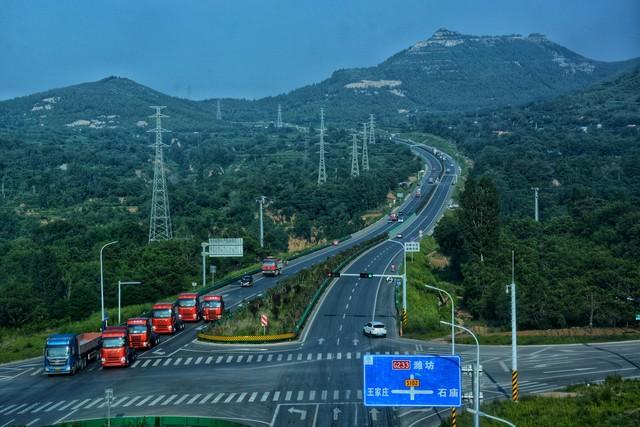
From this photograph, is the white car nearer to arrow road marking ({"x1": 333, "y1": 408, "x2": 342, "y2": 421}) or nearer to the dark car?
arrow road marking ({"x1": 333, "y1": 408, "x2": 342, "y2": 421})

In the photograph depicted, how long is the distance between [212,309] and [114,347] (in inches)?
914

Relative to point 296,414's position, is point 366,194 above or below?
above

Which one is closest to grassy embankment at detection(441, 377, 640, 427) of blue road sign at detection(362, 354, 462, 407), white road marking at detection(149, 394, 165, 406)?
blue road sign at detection(362, 354, 462, 407)

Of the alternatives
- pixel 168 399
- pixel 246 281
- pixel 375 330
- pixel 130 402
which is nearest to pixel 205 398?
pixel 168 399

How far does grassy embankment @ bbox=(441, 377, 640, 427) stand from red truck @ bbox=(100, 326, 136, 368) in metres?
25.4

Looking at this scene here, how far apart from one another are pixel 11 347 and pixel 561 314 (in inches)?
1920

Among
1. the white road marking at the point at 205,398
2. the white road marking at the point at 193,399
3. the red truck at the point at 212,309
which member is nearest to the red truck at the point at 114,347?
the white road marking at the point at 193,399

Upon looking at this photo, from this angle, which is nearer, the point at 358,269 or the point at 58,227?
the point at 358,269

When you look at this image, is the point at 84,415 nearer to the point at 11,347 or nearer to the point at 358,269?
the point at 11,347

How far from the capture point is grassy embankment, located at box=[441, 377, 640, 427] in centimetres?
4047

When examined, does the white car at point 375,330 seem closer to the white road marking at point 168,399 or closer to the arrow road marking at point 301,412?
the white road marking at point 168,399

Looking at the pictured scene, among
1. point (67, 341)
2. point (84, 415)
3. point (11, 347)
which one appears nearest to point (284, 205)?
point (11, 347)

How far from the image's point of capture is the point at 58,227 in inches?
5645

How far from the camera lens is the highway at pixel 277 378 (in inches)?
1831
